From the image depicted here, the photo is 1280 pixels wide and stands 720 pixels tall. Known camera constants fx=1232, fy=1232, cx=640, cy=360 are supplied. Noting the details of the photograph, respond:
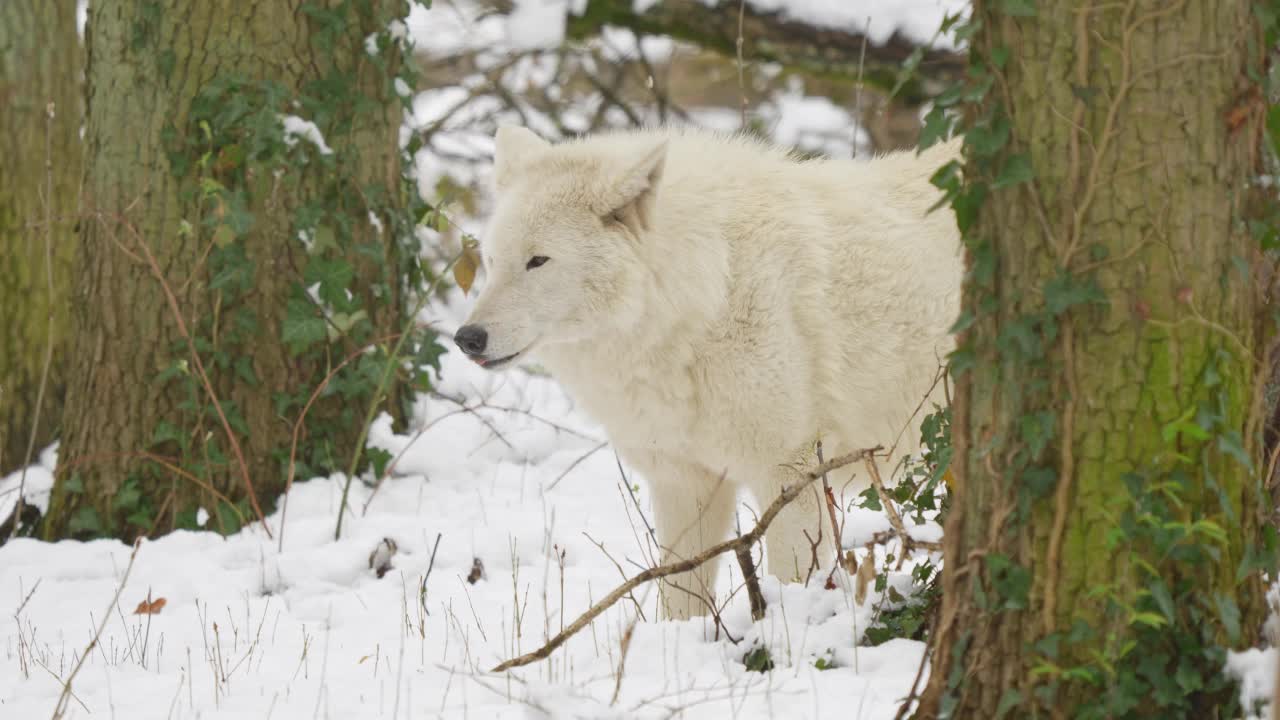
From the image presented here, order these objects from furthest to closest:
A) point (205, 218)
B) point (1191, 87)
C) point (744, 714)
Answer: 1. point (205, 218)
2. point (744, 714)
3. point (1191, 87)

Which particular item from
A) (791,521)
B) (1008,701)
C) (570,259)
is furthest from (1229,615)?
(570,259)

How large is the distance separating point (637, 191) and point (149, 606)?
2414 millimetres

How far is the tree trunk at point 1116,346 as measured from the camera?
8.23 ft

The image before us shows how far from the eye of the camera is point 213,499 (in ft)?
18.5

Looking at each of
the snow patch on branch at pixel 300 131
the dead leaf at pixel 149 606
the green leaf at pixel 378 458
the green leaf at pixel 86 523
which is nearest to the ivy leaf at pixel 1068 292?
the dead leaf at pixel 149 606

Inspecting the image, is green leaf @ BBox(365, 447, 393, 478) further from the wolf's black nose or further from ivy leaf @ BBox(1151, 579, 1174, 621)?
ivy leaf @ BBox(1151, 579, 1174, 621)

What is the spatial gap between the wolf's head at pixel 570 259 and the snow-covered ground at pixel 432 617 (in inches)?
27.7

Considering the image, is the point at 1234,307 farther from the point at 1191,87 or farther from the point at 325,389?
the point at 325,389

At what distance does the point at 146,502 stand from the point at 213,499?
310 millimetres

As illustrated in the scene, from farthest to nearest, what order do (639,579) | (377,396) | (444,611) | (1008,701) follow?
(377,396), (444,611), (639,579), (1008,701)

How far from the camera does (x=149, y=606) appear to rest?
4645 millimetres

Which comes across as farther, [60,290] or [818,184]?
[60,290]

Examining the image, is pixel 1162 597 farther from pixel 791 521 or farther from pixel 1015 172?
pixel 791 521

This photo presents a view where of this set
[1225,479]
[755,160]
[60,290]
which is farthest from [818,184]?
[60,290]
